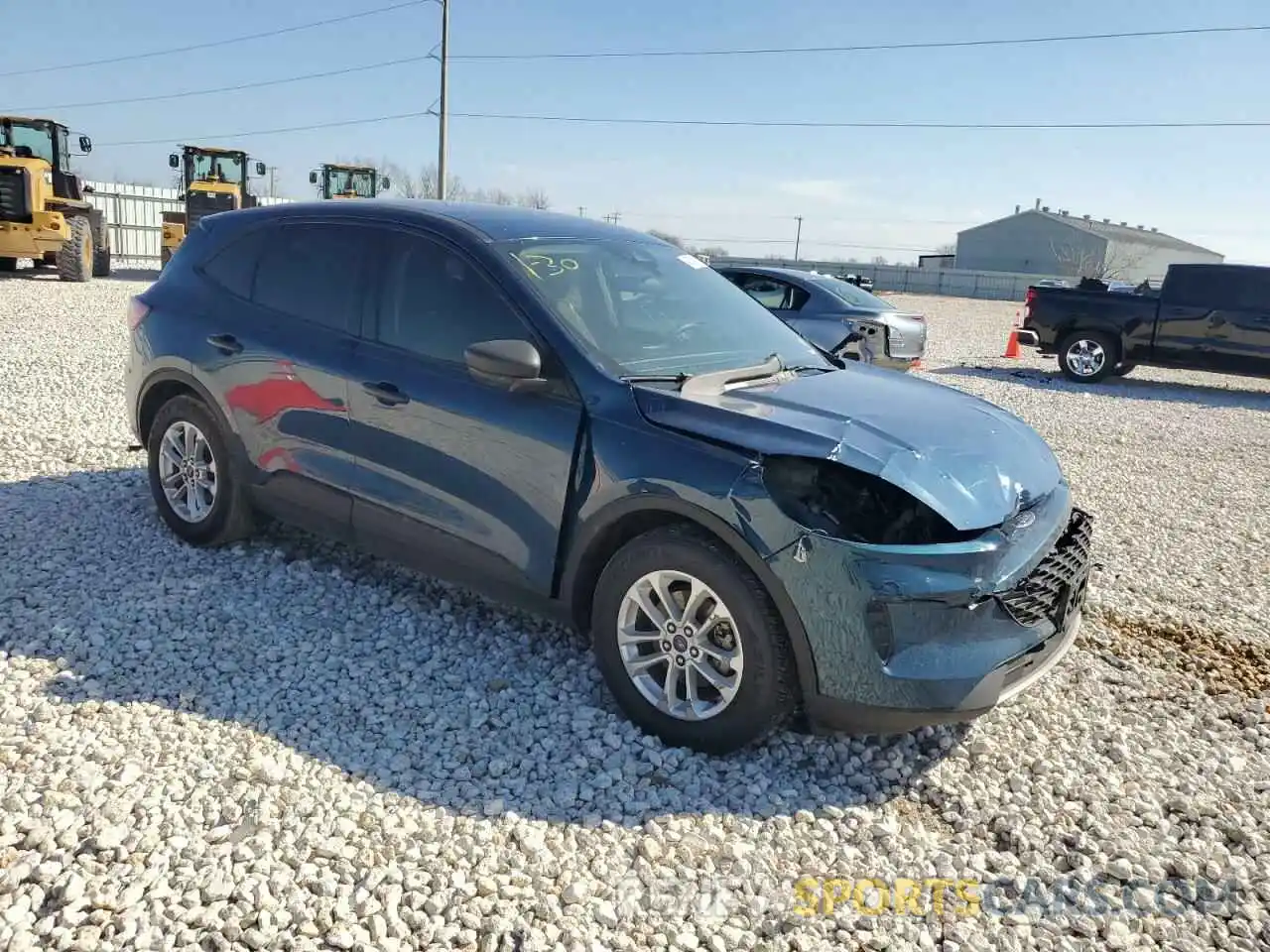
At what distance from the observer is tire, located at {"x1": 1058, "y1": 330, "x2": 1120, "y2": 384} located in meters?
14.6

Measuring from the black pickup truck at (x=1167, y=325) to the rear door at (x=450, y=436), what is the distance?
1284cm

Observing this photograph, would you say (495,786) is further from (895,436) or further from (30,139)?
(30,139)

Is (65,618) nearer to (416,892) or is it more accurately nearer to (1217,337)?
(416,892)


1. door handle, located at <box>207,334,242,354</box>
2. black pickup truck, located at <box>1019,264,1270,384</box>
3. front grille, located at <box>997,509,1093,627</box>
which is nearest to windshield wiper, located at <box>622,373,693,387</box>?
front grille, located at <box>997,509,1093,627</box>

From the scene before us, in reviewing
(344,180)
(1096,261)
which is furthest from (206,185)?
(1096,261)

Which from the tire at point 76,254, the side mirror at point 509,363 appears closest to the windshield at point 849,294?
the side mirror at point 509,363

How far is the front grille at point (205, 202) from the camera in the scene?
2350 centimetres

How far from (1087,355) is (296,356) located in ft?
44.4

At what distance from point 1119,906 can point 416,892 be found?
6.55ft

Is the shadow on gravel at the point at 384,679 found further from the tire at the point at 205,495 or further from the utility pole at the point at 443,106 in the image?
the utility pole at the point at 443,106

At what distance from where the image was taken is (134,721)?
3.39m

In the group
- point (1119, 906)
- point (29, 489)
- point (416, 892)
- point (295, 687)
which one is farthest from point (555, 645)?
point (29, 489)

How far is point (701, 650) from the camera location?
10.7 ft

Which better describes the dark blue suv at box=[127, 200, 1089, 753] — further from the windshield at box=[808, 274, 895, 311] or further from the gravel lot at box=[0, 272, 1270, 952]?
the windshield at box=[808, 274, 895, 311]
